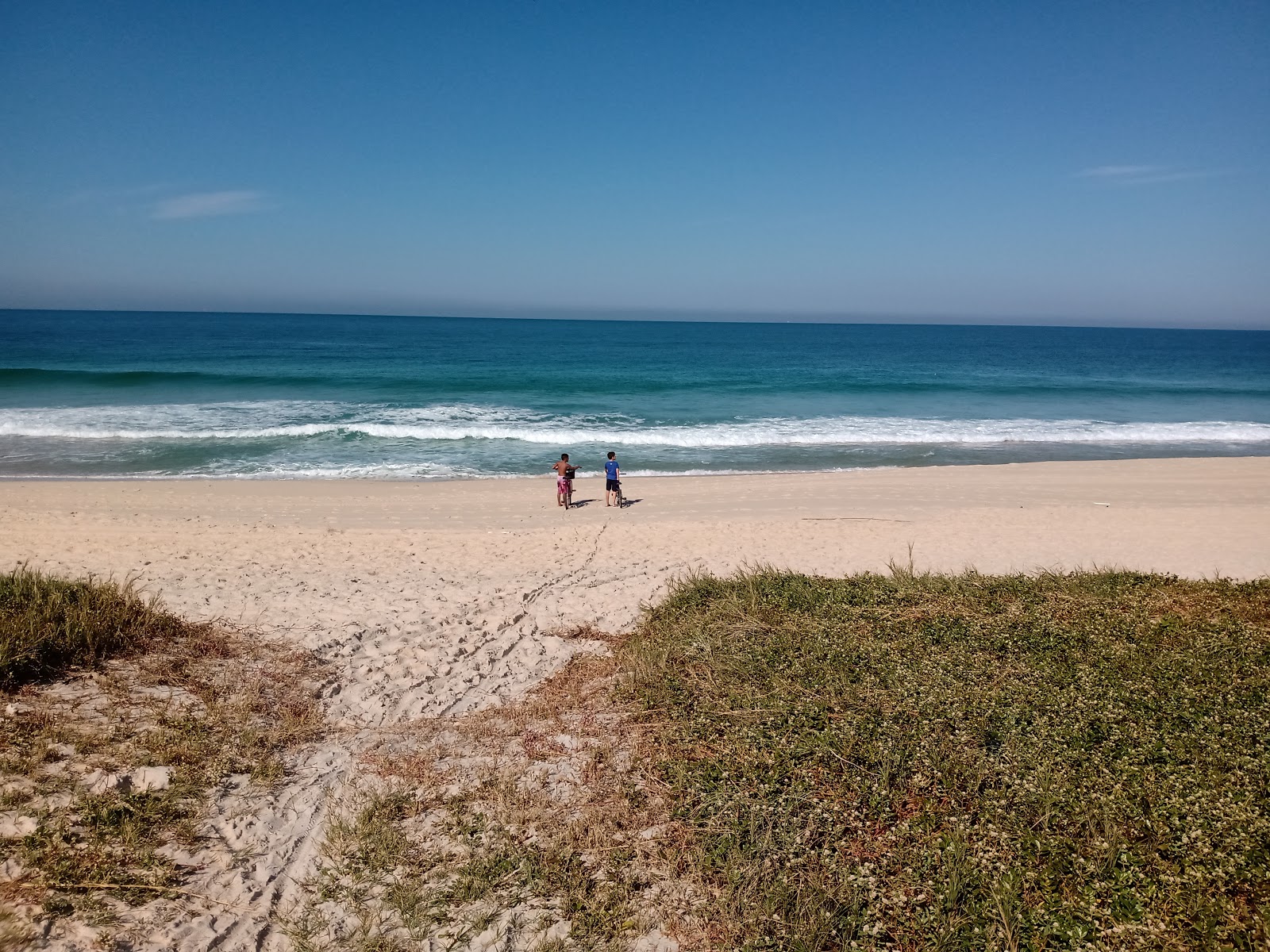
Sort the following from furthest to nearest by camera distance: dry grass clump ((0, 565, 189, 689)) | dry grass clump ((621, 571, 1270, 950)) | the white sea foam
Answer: the white sea foam
dry grass clump ((0, 565, 189, 689))
dry grass clump ((621, 571, 1270, 950))

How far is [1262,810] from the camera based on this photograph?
12.8 feet

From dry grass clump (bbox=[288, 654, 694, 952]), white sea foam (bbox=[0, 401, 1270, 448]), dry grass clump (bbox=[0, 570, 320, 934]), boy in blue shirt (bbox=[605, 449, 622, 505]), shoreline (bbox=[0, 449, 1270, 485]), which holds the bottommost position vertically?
dry grass clump (bbox=[288, 654, 694, 952])

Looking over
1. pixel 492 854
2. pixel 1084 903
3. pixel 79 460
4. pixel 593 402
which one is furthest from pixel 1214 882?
pixel 593 402

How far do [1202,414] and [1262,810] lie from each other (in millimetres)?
36325

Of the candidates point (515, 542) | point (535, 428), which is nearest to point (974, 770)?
point (515, 542)

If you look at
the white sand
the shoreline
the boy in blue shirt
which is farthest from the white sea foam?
the boy in blue shirt

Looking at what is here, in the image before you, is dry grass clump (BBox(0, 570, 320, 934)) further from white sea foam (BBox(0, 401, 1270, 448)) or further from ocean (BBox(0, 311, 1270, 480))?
white sea foam (BBox(0, 401, 1270, 448))

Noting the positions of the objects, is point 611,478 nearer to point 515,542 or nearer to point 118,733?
point 515,542

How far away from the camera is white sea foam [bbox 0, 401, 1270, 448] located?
2395 cm

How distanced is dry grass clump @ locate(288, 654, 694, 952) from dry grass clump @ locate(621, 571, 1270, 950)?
12.8 inches

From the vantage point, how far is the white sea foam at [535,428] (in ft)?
78.6

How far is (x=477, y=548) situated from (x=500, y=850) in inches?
323

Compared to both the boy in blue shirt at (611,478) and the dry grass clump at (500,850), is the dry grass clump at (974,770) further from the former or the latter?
the boy in blue shirt at (611,478)

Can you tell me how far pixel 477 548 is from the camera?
A: 1206 cm
